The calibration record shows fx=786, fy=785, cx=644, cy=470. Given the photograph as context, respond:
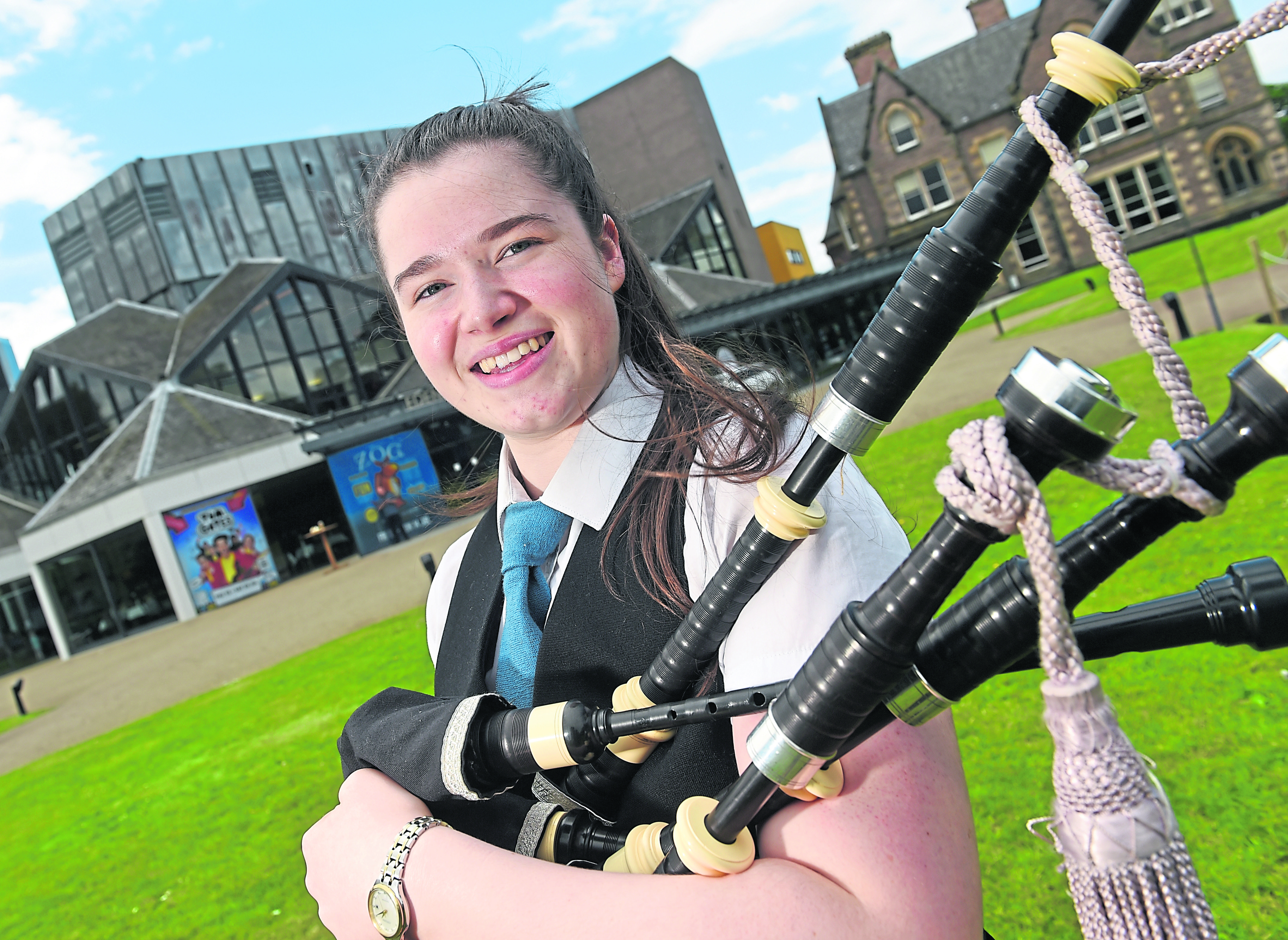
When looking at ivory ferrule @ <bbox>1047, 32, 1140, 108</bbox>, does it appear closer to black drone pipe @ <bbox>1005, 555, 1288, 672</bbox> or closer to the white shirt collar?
black drone pipe @ <bbox>1005, 555, 1288, 672</bbox>

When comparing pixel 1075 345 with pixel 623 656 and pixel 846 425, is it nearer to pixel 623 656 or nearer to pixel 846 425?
pixel 623 656

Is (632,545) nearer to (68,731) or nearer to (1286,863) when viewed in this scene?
(1286,863)

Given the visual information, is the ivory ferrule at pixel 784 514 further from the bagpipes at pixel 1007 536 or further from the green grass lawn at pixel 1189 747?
the green grass lawn at pixel 1189 747

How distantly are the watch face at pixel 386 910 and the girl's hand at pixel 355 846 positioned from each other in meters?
0.03

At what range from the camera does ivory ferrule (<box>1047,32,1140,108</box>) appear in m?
0.70

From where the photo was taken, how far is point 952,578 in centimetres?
72

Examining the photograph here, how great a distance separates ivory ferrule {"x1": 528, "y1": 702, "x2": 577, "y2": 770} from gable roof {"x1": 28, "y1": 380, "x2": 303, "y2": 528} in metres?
22.7

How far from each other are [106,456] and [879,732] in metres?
26.8

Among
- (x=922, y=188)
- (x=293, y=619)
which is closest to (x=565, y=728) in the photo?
(x=293, y=619)

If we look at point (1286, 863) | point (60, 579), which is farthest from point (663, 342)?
point (60, 579)

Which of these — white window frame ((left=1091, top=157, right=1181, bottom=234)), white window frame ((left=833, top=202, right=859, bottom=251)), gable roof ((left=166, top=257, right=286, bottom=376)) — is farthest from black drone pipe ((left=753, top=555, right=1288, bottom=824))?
white window frame ((left=833, top=202, right=859, bottom=251))

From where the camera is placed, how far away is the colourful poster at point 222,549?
2095 cm

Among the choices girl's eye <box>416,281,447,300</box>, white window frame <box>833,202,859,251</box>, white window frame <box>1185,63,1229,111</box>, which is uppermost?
white window frame <box>833,202,859,251</box>

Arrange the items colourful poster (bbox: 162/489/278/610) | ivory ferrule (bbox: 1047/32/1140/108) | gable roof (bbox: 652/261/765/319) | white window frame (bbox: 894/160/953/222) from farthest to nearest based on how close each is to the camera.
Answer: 1. white window frame (bbox: 894/160/953/222)
2. gable roof (bbox: 652/261/765/319)
3. colourful poster (bbox: 162/489/278/610)
4. ivory ferrule (bbox: 1047/32/1140/108)
